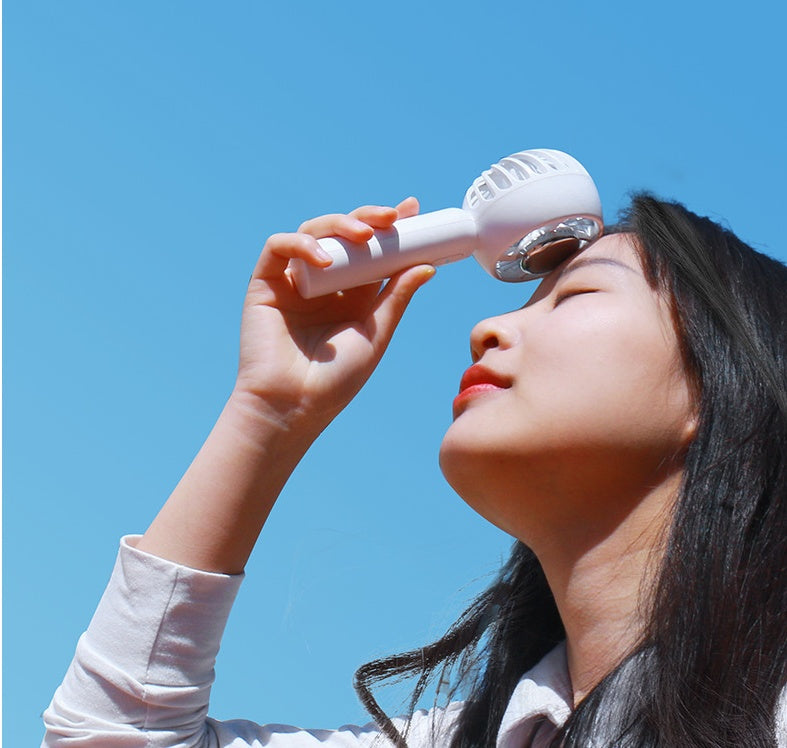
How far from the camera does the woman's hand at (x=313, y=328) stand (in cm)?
218

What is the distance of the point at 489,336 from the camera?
2225 millimetres

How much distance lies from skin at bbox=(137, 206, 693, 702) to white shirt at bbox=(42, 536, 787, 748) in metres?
0.05

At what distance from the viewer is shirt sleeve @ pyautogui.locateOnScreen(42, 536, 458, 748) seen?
7.02 feet

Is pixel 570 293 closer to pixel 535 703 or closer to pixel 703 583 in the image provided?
pixel 703 583

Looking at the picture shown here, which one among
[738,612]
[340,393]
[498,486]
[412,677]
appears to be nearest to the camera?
[738,612]

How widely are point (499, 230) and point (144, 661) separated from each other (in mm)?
1074

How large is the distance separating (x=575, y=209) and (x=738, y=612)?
822 millimetres

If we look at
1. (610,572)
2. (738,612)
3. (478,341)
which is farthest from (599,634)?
(478,341)

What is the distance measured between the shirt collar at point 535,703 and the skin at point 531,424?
0.13 ft

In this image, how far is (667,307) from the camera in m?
2.19

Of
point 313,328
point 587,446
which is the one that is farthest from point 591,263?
point 313,328

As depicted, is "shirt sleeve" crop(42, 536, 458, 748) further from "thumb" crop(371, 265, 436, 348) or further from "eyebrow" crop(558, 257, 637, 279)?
"eyebrow" crop(558, 257, 637, 279)

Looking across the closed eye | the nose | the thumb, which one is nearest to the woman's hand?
the thumb

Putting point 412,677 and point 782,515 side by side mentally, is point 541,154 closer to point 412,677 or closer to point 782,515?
point 782,515
